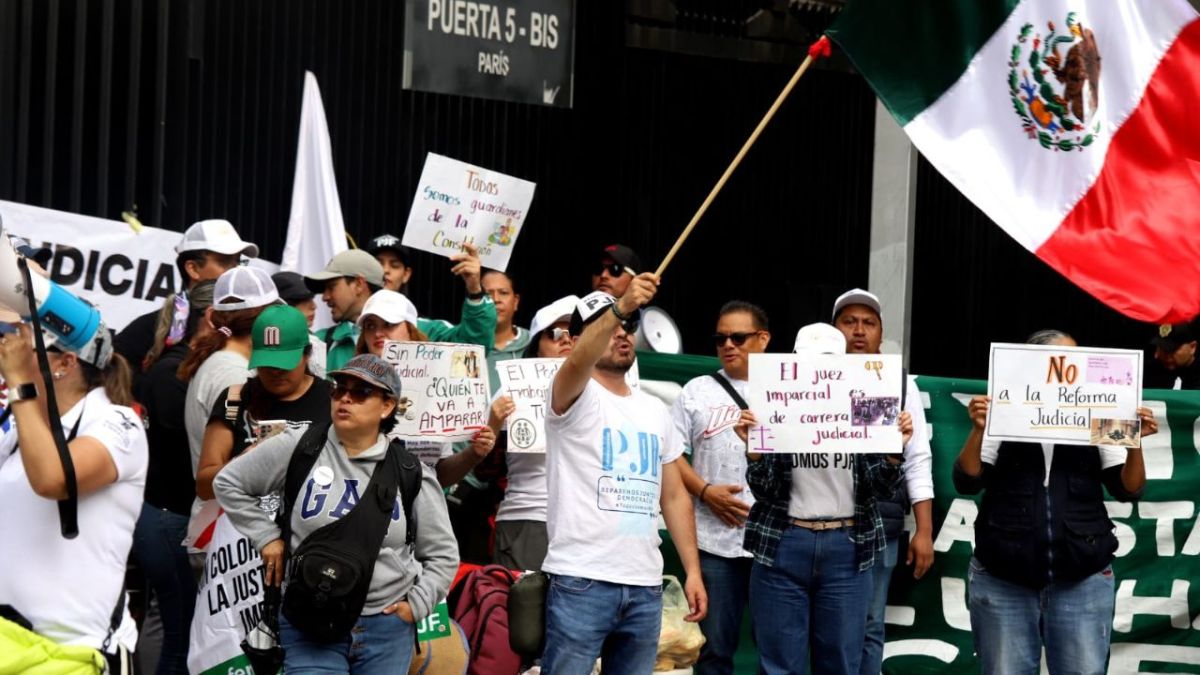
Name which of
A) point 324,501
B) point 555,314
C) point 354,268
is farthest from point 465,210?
point 324,501

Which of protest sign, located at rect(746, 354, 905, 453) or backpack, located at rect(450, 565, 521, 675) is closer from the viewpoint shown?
backpack, located at rect(450, 565, 521, 675)

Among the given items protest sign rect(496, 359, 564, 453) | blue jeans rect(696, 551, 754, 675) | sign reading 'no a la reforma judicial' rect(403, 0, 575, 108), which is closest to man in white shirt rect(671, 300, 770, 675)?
blue jeans rect(696, 551, 754, 675)

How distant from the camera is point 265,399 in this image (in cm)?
621

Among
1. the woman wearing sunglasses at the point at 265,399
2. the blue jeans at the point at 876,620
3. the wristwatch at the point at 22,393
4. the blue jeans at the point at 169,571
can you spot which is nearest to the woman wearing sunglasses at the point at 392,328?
the woman wearing sunglasses at the point at 265,399

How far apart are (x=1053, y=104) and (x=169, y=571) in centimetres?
406

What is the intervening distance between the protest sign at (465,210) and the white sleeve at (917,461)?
2.37 m

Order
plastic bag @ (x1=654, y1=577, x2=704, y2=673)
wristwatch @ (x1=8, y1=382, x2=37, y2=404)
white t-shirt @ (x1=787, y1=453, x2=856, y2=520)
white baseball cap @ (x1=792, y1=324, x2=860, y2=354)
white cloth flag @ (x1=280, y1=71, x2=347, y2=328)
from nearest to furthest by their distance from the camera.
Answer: wristwatch @ (x1=8, y1=382, x2=37, y2=404) → white t-shirt @ (x1=787, y1=453, x2=856, y2=520) → white baseball cap @ (x1=792, y1=324, x2=860, y2=354) → plastic bag @ (x1=654, y1=577, x2=704, y2=673) → white cloth flag @ (x1=280, y1=71, x2=347, y2=328)

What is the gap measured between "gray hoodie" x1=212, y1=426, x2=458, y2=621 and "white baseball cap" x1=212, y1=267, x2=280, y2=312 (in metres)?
1.02

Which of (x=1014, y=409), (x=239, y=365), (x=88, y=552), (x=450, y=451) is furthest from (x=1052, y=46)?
(x=88, y=552)

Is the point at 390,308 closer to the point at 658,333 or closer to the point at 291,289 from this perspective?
the point at 291,289

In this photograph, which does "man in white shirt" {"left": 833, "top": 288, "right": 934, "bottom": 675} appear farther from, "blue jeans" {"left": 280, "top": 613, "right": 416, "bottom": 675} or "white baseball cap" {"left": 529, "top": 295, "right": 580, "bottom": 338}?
"blue jeans" {"left": 280, "top": 613, "right": 416, "bottom": 675}

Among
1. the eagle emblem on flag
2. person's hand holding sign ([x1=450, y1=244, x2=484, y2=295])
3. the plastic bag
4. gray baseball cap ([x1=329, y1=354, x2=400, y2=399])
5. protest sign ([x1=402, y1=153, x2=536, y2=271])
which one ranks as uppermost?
the eagle emblem on flag

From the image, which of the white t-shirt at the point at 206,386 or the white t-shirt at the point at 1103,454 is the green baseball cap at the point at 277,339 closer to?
the white t-shirt at the point at 206,386

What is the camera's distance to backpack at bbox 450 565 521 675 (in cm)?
666
